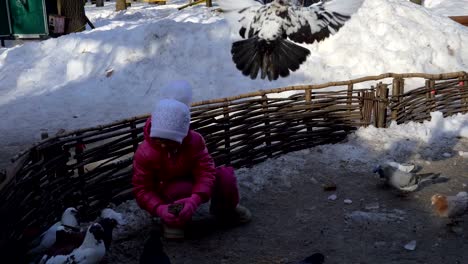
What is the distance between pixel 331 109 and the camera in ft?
19.0

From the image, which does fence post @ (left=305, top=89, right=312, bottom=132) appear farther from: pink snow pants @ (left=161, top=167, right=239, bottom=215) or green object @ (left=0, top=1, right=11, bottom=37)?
green object @ (left=0, top=1, right=11, bottom=37)

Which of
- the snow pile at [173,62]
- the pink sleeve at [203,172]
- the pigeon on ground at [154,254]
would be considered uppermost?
the pink sleeve at [203,172]

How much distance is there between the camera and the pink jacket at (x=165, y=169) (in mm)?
3455

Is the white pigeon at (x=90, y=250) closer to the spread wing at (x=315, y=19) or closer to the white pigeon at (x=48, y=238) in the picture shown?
the white pigeon at (x=48, y=238)

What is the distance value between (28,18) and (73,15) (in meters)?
2.58

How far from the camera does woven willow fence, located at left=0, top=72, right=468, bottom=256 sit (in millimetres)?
3277

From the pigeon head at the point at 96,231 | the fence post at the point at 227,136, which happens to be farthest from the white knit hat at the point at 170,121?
the fence post at the point at 227,136

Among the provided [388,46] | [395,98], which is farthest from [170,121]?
[388,46]

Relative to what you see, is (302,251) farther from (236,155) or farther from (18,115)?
(18,115)

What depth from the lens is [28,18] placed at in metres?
15.2

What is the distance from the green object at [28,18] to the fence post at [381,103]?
36.8 feet

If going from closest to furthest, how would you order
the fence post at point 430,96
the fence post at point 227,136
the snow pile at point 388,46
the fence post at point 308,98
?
the fence post at point 227,136, the fence post at point 308,98, the fence post at point 430,96, the snow pile at point 388,46

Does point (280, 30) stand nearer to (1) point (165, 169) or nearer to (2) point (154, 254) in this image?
(1) point (165, 169)

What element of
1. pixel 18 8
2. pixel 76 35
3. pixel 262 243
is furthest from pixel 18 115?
pixel 18 8
